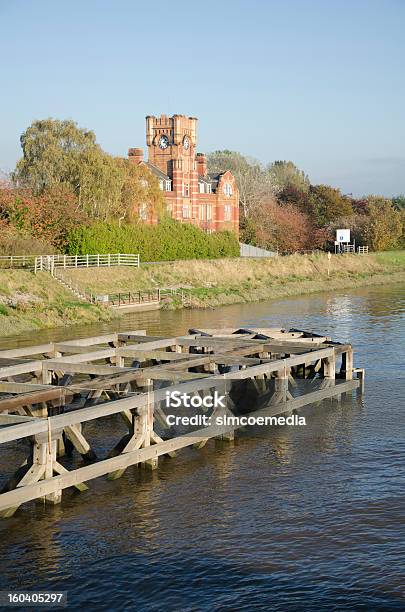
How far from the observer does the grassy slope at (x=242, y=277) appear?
61844 millimetres

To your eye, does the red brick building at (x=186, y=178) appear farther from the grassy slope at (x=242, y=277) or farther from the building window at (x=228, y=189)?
the grassy slope at (x=242, y=277)

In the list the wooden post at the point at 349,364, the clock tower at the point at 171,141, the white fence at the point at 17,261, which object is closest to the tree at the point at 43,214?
the white fence at the point at 17,261

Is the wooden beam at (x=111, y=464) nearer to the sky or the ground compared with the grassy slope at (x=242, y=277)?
nearer to the ground

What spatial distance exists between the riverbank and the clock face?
26.2m

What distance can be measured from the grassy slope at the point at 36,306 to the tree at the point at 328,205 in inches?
3112

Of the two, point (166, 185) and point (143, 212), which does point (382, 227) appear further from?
point (143, 212)

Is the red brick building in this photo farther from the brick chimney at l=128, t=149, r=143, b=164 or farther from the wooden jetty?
the wooden jetty

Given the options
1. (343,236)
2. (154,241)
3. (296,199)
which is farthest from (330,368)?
(296,199)

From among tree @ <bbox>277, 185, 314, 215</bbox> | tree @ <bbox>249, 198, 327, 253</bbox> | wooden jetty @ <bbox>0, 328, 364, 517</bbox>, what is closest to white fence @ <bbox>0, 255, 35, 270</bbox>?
wooden jetty @ <bbox>0, 328, 364, 517</bbox>

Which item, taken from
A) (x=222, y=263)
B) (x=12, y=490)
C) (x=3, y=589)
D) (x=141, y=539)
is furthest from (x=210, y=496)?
(x=222, y=263)

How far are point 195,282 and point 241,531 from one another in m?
53.2

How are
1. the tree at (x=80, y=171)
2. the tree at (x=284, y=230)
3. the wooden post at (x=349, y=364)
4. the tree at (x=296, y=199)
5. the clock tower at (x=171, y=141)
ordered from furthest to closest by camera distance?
the tree at (x=296, y=199) → the tree at (x=284, y=230) → the clock tower at (x=171, y=141) → the tree at (x=80, y=171) → the wooden post at (x=349, y=364)

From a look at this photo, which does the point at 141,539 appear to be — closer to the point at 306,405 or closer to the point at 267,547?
the point at 267,547

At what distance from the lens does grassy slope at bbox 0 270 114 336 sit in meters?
46.4
